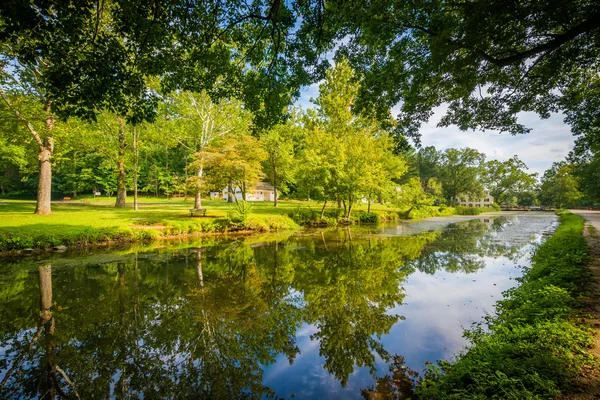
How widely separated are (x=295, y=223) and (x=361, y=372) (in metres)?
18.7

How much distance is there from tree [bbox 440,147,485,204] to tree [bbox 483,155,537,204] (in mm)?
7950

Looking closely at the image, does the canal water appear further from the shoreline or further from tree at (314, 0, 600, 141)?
tree at (314, 0, 600, 141)

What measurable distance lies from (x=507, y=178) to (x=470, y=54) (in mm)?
91919

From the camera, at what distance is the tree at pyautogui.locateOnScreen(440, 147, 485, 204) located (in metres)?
69.8

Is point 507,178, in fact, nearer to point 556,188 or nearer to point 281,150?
point 556,188

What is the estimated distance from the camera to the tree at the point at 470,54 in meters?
5.77

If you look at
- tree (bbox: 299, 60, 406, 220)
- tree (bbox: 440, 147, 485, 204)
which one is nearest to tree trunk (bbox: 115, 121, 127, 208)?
tree (bbox: 299, 60, 406, 220)

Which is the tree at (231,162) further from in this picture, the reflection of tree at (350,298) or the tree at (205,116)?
the reflection of tree at (350,298)

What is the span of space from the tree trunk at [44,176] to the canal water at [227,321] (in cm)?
740

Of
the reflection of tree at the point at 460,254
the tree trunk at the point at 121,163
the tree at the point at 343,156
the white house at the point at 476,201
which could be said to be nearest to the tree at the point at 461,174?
the white house at the point at 476,201

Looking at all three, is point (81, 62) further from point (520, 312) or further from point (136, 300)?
point (520, 312)

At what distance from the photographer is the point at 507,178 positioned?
7775 centimetres

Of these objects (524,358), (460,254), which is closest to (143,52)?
(524,358)

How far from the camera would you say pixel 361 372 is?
4.34 m
